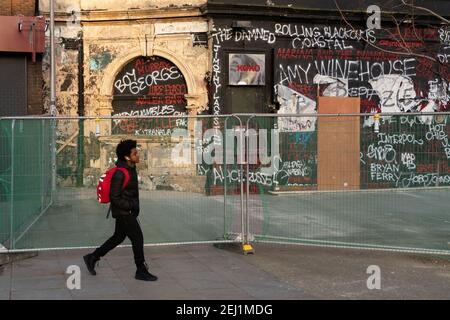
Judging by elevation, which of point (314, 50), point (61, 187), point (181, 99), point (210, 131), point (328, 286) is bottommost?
point (328, 286)

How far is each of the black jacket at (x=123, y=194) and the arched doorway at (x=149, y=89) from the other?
8758 millimetres

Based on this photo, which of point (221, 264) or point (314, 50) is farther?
point (314, 50)

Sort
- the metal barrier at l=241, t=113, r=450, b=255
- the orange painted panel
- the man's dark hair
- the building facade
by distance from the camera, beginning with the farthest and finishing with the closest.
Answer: the building facade → the orange painted panel → the metal barrier at l=241, t=113, r=450, b=255 → the man's dark hair

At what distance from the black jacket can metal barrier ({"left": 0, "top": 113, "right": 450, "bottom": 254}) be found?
4.98 ft

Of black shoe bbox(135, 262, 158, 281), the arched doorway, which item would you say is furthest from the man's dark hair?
the arched doorway

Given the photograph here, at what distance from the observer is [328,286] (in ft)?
21.7

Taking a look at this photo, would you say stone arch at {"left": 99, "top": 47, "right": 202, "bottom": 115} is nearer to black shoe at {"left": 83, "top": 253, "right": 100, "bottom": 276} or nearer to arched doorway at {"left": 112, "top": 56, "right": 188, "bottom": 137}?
arched doorway at {"left": 112, "top": 56, "right": 188, "bottom": 137}

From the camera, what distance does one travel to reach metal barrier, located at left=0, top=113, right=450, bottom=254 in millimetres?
8086

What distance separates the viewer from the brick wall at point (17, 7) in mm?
15266

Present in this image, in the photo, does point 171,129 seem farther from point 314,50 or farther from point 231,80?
point 314,50

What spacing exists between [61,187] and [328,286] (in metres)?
4.04
